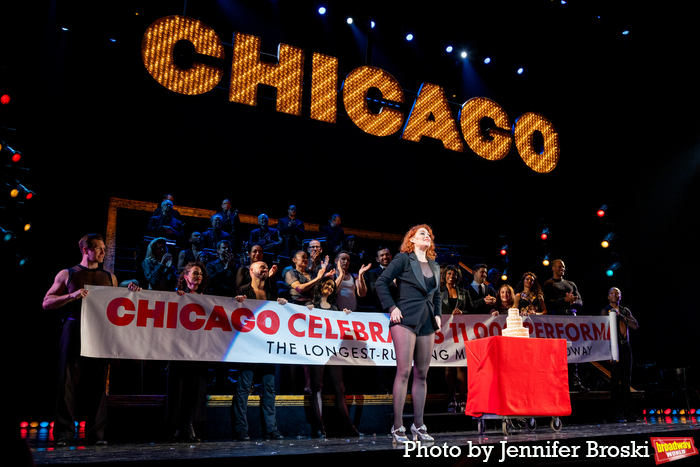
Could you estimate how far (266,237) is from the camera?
34.4 ft

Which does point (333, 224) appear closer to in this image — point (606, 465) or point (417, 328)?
point (417, 328)

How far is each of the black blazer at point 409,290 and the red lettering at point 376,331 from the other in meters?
1.72

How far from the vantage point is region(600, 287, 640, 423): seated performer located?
7812 millimetres

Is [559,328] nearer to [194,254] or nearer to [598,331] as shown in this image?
[598,331]

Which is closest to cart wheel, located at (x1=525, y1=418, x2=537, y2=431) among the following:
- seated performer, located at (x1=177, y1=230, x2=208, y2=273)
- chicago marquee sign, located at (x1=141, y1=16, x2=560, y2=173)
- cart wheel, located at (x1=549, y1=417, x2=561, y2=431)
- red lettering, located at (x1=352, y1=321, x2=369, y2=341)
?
cart wheel, located at (x1=549, y1=417, x2=561, y2=431)

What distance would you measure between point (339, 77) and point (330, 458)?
10.7 m

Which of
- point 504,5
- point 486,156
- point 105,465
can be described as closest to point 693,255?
point 486,156

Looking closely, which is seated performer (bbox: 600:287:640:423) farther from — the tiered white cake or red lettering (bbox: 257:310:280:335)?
red lettering (bbox: 257:310:280:335)


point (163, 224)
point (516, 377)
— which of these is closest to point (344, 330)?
point (516, 377)

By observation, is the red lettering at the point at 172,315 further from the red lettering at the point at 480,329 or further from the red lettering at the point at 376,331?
the red lettering at the point at 480,329

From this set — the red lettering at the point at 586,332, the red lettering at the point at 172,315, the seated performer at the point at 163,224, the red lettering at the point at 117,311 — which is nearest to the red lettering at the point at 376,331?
the red lettering at the point at 172,315

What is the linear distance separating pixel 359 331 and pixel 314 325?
1.97 feet

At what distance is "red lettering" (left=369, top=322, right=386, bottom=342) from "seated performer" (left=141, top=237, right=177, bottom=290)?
3.07 metres

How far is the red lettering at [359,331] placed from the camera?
6556mm
